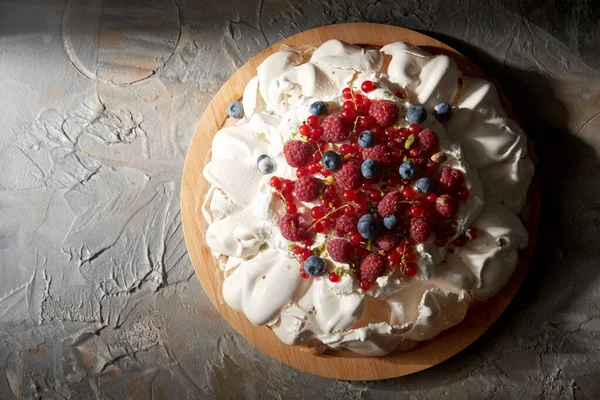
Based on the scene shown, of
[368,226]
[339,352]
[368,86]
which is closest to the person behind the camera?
[368,226]

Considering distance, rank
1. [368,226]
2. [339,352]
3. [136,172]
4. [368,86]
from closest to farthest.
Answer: [368,226] → [368,86] → [339,352] → [136,172]

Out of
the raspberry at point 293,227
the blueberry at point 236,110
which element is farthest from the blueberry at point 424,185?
the blueberry at point 236,110

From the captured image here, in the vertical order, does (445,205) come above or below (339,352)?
above

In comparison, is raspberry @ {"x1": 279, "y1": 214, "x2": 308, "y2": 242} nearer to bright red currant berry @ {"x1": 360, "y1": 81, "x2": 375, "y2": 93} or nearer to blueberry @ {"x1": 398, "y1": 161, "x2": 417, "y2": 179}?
blueberry @ {"x1": 398, "y1": 161, "x2": 417, "y2": 179}

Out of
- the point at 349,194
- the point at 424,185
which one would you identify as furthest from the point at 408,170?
the point at 349,194

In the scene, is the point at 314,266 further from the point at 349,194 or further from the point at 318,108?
the point at 318,108

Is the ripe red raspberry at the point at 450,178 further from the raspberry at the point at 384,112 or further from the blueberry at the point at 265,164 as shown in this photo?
the blueberry at the point at 265,164

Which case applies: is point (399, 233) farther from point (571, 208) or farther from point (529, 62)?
point (529, 62)

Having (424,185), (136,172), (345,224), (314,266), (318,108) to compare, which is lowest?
(136,172)
